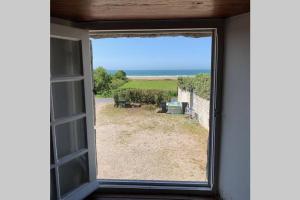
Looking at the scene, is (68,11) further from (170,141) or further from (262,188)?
(170,141)

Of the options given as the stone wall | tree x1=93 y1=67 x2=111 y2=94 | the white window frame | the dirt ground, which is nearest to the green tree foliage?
tree x1=93 y1=67 x2=111 y2=94

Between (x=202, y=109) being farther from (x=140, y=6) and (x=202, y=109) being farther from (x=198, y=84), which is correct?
(x=140, y=6)

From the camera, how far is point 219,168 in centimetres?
313

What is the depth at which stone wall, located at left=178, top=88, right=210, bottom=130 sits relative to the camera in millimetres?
3574

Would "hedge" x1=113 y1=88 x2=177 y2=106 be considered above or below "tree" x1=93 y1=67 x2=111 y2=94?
below

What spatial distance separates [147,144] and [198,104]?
171 centimetres

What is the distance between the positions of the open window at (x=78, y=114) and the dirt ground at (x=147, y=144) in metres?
1.01

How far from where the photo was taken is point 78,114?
115 inches

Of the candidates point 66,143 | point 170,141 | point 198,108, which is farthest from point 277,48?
point 170,141

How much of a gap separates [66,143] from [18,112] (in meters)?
2.31

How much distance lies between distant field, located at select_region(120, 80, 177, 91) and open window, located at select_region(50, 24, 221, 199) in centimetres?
182

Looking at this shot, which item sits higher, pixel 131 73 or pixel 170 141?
pixel 131 73

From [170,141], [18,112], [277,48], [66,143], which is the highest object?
[277,48]

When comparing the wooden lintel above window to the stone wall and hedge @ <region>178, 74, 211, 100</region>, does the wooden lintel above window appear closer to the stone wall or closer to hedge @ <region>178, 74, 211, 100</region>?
hedge @ <region>178, 74, 211, 100</region>
